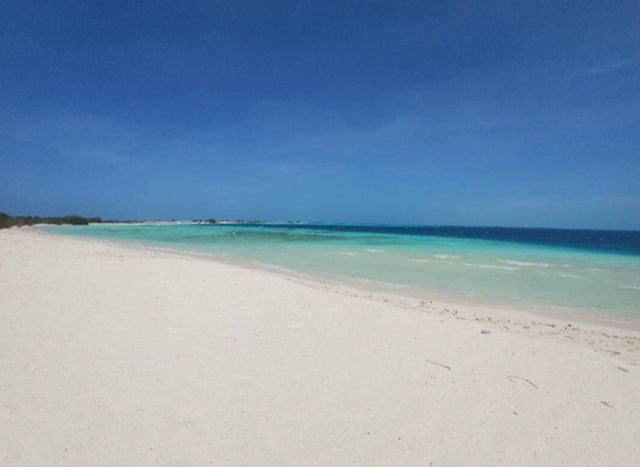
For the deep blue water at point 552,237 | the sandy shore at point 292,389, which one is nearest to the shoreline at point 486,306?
the sandy shore at point 292,389

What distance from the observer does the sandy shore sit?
273 cm

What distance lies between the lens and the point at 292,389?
3.63m

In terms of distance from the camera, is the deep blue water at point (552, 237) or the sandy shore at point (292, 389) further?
the deep blue water at point (552, 237)

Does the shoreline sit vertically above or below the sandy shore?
below

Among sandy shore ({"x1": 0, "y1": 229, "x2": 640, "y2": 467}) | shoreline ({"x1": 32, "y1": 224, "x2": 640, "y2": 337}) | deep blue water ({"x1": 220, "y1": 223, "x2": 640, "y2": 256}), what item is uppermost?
deep blue water ({"x1": 220, "y1": 223, "x2": 640, "y2": 256})

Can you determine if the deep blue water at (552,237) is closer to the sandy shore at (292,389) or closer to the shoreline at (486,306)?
the shoreline at (486,306)

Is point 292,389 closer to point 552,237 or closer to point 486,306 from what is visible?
point 486,306

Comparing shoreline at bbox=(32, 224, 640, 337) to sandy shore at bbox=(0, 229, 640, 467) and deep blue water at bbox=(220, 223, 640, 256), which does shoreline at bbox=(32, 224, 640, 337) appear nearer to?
sandy shore at bbox=(0, 229, 640, 467)

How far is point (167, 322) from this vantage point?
5.55 metres

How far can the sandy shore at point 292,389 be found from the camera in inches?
107

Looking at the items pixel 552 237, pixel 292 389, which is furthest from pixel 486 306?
pixel 552 237

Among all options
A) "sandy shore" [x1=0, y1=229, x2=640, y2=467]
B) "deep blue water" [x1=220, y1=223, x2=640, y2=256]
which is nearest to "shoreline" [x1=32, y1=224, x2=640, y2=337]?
"sandy shore" [x1=0, y1=229, x2=640, y2=467]

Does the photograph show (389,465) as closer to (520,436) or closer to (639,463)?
(520,436)

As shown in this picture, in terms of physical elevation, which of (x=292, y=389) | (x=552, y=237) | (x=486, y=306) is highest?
(x=552, y=237)
